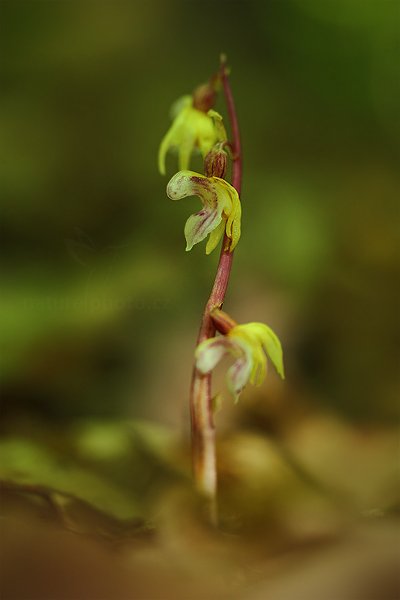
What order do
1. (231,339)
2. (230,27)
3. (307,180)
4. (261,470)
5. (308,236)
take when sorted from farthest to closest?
(230,27) → (307,180) → (308,236) → (261,470) → (231,339)

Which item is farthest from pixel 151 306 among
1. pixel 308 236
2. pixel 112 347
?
pixel 308 236

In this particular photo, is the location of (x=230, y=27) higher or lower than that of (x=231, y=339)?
higher

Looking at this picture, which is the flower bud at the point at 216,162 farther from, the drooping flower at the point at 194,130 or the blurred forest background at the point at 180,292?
the blurred forest background at the point at 180,292

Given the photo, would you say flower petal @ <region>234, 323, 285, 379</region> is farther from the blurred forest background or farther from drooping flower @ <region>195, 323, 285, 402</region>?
the blurred forest background

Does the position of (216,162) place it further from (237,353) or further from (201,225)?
(237,353)

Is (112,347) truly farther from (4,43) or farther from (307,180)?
(4,43)

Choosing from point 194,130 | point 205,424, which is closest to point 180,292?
point 194,130
